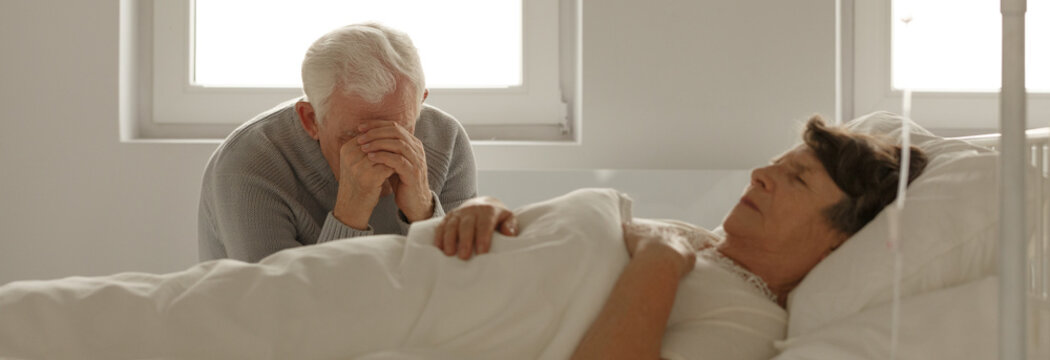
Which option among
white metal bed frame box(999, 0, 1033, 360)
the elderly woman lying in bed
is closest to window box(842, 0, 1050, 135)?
the elderly woman lying in bed

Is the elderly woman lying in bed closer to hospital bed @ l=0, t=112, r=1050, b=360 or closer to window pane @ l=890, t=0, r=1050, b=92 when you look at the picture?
hospital bed @ l=0, t=112, r=1050, b=360

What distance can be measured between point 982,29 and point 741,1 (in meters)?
0.67

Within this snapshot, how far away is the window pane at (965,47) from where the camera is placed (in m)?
1.82

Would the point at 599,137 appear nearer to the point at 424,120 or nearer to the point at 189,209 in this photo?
the point at 424,120

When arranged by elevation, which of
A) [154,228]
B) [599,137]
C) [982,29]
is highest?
[982,29]

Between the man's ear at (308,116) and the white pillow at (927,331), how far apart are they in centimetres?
95

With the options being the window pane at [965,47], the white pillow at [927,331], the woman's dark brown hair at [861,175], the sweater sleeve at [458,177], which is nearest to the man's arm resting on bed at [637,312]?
the white pillow at [927,331]

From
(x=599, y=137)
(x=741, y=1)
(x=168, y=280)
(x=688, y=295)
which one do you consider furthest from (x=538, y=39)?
(x=168, y=280)

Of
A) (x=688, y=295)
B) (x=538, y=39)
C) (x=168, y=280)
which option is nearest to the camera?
(x=168, y=280)

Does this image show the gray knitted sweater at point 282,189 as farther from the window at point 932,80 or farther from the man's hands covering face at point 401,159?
the window at point 932,80

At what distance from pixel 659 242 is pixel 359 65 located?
0.65 meters

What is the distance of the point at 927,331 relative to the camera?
1125 mm

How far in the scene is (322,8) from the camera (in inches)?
101

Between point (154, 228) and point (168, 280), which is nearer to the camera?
point (168, 280)
